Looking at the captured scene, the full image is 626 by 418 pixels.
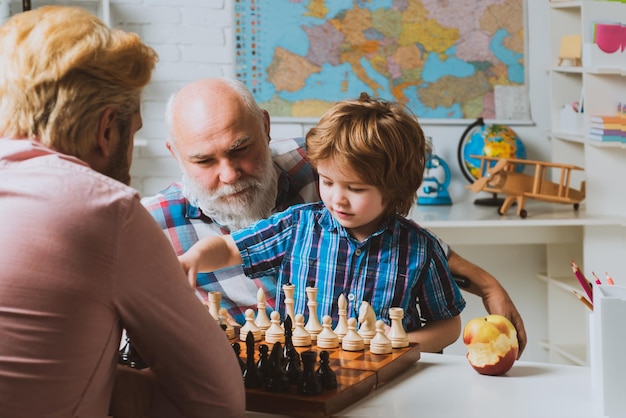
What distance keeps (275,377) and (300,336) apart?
23 cm

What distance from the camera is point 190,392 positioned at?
121 centimetres

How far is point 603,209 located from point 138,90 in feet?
9.37

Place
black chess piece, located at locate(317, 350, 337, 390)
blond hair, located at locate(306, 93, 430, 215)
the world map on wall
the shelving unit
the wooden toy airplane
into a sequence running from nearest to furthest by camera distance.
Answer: black chess piece, located at locate(317, 350, 337, 390) < blond hair, located at locate(306, 93, 430, 215) < the shelving unit < the wooden toy airplane < the world map on wall

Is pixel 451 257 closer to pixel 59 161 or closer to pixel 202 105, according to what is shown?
pixel 202 105

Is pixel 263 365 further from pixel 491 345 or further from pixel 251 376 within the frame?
pixel 491 345

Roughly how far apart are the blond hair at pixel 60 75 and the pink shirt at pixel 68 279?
0.04m

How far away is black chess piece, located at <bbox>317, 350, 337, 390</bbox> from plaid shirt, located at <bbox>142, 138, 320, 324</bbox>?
0.93 meters

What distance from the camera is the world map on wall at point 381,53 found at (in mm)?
4223

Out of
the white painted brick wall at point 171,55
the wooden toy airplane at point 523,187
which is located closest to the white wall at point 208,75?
the white painted brick wall at point 171,55

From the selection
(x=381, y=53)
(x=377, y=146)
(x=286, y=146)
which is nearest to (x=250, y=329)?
(x=377, y=146)

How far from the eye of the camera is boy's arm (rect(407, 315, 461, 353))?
6.15 ft

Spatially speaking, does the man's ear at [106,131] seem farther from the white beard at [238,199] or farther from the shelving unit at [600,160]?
the shelving unit at [600,160]

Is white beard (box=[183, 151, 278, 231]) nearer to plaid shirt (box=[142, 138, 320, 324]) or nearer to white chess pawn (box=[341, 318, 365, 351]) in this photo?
plaid shirt (box=[142, 138, 320, 324])

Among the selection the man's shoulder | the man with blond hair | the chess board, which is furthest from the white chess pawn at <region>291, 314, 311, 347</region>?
the man's shoulder
